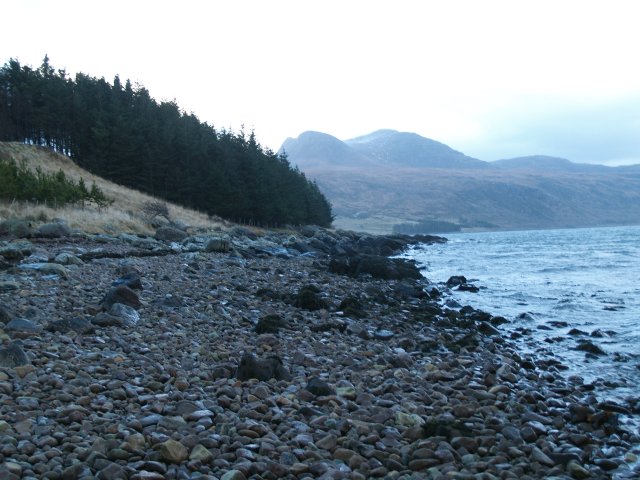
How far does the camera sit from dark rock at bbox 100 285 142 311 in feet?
35.5

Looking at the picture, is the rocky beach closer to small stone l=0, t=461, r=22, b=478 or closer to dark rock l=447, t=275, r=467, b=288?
small stone l=0, t=461, r=22, b=478

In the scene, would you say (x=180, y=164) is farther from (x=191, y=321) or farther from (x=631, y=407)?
(x=631, y=407)

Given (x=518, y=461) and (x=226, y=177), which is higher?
(x=226, y=177)

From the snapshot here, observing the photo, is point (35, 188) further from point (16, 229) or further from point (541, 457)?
point (541, 457)

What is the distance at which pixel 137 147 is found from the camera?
56.3 meters

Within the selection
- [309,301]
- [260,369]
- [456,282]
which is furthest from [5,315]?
[456,282]

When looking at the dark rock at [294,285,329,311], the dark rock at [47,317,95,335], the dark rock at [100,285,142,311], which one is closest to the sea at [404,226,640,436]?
the dark rock at [294,285,329,311]

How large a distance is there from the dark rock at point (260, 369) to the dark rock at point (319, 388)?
25.8 inches

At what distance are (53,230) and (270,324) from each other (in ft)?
55.1

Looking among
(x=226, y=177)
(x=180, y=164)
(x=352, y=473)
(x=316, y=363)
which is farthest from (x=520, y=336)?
(x=180, y=164)

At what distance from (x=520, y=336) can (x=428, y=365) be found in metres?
5.49

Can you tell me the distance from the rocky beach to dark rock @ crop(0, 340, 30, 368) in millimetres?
17

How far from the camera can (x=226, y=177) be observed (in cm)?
5609

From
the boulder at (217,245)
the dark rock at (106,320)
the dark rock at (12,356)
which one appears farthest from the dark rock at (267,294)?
the boulder at (217,245)
